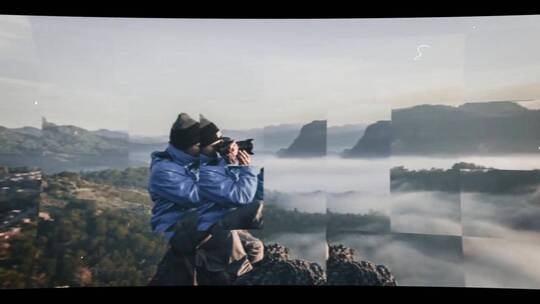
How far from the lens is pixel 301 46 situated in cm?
600

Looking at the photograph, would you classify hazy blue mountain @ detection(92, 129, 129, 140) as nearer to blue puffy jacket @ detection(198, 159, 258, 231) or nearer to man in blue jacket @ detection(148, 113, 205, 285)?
man in blue jacket @ detection(148, 113, 205, 285)

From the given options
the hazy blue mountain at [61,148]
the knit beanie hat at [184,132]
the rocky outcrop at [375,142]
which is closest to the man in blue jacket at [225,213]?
the knit beanie hat at [184,132]

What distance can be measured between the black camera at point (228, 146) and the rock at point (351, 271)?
1.70 m

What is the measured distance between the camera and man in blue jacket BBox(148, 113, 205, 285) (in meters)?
5.86

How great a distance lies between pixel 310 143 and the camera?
598cm

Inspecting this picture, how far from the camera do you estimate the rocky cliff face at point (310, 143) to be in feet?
19.6

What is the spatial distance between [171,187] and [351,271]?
8.50ft

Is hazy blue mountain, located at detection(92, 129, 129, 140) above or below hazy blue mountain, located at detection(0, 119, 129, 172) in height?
above

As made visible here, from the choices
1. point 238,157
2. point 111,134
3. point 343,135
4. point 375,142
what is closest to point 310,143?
point 343,135

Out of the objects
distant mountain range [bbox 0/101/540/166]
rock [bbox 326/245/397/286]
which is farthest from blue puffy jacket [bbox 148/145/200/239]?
rock [bbox 326/245/397/286]

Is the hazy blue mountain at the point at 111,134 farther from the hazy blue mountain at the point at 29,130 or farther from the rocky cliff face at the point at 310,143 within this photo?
the rocky cliff face at the point at 310,143

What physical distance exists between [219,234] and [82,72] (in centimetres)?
278

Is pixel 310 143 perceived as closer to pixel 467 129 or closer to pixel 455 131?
pixel 455 131

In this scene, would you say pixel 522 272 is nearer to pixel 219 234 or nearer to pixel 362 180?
pixel 362 180
